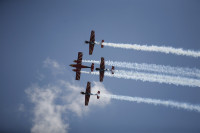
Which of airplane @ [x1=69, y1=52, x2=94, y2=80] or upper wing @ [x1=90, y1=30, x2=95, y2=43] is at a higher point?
upper wing @ [x1=90, y1=30, x2=95, y2=43]

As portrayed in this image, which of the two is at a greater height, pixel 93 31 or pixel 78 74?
pixel 93 31

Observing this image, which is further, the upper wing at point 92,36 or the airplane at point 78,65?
the airplane at point 78,65

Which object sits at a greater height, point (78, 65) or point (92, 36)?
point (92, 36)

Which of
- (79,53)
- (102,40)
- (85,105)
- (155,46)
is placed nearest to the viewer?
(155,46)

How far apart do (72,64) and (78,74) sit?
3.49 meters

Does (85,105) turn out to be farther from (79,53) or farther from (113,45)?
Answer: (113,45)

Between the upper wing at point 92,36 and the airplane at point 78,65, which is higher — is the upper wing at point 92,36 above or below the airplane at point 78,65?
above

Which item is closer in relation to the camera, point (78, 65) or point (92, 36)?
point (92, 36)

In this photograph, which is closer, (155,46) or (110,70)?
(155,46)

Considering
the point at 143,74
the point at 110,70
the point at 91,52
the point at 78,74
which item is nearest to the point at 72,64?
the point at 78,74

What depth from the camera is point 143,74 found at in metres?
46.8

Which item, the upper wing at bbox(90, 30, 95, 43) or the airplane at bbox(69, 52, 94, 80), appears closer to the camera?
the upper wing at bbox(90, 30, 95, 43)

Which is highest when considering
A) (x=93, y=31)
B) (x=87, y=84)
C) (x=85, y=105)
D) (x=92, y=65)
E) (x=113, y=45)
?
(x=93, y=31)

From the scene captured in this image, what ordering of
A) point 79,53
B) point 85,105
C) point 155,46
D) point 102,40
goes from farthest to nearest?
point 85,105
point 79,53
point 102,40
point 155,46
